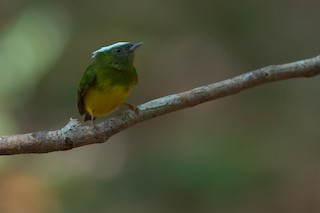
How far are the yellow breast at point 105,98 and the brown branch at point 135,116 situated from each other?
0.46 ft

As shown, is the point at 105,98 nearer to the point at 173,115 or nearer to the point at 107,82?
the point at 107,82

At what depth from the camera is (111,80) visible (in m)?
2.20

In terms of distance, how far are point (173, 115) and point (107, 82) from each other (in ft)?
9.41

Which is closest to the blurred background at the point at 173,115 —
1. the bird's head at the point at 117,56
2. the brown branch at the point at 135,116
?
the bird's head at the point at 117,56

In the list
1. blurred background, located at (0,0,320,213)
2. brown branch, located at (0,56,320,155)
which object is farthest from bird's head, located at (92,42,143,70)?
blurred background, located at (0,0,320,213)

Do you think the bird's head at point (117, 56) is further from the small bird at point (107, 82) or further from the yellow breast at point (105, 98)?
the yellow breast at point (105, 98)

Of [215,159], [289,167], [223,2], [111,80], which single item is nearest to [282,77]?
[111,80]

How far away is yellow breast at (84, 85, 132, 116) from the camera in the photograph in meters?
2.18

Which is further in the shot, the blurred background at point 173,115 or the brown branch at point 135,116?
the blurred background at point 173,115

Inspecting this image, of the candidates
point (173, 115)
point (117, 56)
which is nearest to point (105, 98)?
point (117, 56)

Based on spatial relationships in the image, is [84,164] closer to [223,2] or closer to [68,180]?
[68,180]

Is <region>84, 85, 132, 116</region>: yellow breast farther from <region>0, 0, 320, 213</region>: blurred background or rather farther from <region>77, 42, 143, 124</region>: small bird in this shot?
<region>0, 0, 320, 213</region>: blurred background

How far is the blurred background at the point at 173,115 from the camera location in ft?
13.1

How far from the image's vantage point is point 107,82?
7.24ft
